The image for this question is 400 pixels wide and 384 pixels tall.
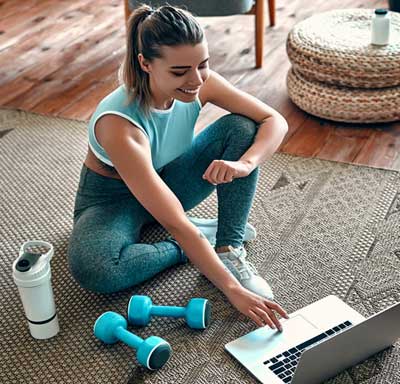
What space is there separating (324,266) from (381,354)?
0.34m

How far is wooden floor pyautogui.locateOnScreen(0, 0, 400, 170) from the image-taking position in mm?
2525

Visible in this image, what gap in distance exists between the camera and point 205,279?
1.90m

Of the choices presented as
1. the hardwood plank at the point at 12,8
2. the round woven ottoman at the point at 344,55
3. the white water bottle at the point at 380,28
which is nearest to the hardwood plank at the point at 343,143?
the round woven ottoman at the point at 344,55

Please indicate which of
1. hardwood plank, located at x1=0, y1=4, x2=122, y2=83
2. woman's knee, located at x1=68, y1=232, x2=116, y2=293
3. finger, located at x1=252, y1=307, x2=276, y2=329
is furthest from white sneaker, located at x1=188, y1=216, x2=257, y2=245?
hardwood plank, located at x1=0, y1=4, x2=122, y2=83

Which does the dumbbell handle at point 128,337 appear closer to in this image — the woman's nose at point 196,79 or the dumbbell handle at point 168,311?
the dumbbell handle at point 168,311

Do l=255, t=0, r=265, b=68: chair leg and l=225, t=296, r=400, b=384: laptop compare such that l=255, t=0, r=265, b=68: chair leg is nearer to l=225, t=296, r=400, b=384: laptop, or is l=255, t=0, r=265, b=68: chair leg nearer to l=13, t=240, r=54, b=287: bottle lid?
l=225, t=296, r=400, b=384: laptop

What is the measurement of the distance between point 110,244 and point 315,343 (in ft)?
1.74

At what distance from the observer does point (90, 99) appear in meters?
2.88

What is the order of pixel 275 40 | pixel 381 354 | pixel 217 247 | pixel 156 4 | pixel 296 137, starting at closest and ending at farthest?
pixel 381 354
pixel 217 247
pixel 296 137
pixel 156 4
pixel 275 40

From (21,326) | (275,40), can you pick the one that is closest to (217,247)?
(21,326)

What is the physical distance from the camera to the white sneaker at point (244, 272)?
1.80 metres

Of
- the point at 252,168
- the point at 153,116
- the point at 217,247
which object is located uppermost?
the point at 153,116

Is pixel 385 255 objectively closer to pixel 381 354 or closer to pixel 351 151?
pixel 381 354

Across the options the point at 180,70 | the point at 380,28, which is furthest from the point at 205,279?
the point at 380,28
